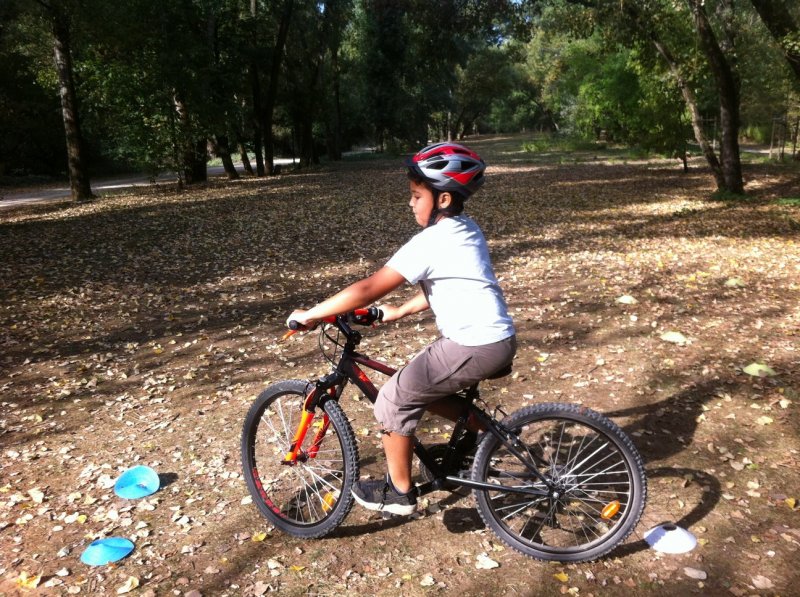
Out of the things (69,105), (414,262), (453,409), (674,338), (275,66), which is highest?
A: (275,66)

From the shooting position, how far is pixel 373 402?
311cm

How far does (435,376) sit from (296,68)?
30538 mm

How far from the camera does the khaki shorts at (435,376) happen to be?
276 centimetres

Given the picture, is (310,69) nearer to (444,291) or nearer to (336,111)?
(336,111)

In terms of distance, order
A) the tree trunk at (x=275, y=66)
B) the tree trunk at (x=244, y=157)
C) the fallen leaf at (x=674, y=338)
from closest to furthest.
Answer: the fallen leaf at (x=674, y=338) → the tree trunk at (x=275, y=66) → the tree trunk at (x=244, y=157)

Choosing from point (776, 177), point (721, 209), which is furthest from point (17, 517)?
point (776, 177)

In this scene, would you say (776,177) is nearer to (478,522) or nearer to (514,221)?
(514,221)

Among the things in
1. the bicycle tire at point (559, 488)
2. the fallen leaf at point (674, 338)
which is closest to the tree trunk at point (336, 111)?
the fallen leaf at point (674, 338)

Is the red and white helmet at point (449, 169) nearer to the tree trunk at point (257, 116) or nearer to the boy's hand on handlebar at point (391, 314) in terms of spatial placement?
the boy's hand on handlebar at point (391, 314)

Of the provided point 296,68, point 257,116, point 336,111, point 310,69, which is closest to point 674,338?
point 257,116

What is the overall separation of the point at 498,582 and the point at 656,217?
12.0m

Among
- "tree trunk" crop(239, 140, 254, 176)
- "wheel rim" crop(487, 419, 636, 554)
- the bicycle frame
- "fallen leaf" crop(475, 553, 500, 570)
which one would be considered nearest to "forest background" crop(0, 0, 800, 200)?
"tree trunk" crop(239, 140, 254, 176)

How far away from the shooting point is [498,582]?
3.04 metres

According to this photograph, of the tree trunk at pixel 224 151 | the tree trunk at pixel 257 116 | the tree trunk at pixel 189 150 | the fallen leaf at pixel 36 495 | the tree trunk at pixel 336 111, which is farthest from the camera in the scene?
the tree trunk at pixel 336 111
